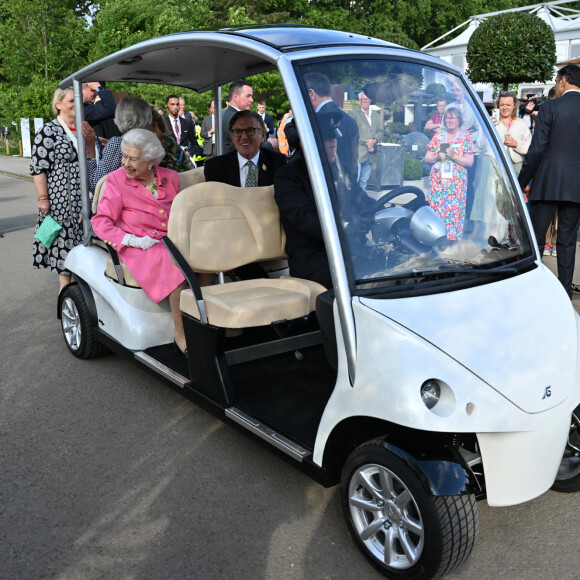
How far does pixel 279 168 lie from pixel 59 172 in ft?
8.02

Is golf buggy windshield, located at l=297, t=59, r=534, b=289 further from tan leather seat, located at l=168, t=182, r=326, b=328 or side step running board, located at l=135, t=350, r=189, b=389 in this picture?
side step running board, located at l=135, t=350, r=189, b=389

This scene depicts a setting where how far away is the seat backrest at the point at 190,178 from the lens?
5.15 meters

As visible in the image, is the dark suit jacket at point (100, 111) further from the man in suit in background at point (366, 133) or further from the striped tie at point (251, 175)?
the man in suit in background at point (366, 133)

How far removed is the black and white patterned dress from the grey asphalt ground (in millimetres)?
1622

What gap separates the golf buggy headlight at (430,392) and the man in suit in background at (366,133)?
90cm

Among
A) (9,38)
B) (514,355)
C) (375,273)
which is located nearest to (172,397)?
(375,273)

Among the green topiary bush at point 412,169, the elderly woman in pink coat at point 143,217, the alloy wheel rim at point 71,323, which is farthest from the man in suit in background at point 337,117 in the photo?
the alloy wheel rim at point 71,323

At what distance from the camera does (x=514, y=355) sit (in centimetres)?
260

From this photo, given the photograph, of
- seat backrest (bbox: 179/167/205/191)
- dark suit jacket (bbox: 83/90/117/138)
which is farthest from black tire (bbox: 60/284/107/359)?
dark suit jacket (bbox: 83/90/117/138)

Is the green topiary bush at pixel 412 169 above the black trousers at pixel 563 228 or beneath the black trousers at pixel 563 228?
above

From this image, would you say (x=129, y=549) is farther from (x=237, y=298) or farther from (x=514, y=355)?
(x=514, y=355)

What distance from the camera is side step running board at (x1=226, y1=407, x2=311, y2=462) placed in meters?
2.96

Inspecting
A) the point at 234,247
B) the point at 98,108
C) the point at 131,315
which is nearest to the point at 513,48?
the point at 98,108

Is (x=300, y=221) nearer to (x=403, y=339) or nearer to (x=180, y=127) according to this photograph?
(x=403, y=339)
